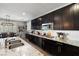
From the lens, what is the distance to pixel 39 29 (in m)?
2.16

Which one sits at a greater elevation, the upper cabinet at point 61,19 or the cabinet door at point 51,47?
the upper cabinet at point 61,19

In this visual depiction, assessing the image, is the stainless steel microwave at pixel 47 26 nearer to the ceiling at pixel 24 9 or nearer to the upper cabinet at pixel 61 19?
the upper cabinet at pixel 61 19

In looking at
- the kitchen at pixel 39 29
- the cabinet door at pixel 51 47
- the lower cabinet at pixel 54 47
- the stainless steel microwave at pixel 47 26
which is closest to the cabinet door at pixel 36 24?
the kitchen at pixel 39 29

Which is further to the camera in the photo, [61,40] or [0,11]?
[61,40]

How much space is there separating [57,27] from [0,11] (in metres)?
1.30

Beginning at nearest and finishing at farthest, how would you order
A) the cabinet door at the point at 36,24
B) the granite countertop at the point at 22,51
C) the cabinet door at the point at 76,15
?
the granite countertop at the point at 22,51, the cabinet door at the point at 76,15, the cabinet door at the point at 36,24

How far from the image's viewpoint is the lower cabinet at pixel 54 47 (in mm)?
1938

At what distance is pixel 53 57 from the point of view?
6.69 ft

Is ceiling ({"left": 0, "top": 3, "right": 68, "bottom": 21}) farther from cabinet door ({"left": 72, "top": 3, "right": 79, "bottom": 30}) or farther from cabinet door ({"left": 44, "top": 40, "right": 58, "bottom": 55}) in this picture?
cabinet door ({"left": 44, "top": 40, "right": 58, "bottom": 55})

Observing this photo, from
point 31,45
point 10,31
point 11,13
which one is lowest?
point 31,45

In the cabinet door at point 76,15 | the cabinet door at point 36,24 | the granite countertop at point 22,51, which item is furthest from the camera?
the cabinet door at point 36,24

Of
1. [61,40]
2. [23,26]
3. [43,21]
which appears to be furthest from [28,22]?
[61,40]

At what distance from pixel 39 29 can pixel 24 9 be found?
556mm

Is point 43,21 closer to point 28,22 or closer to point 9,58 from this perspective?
point 28,22
